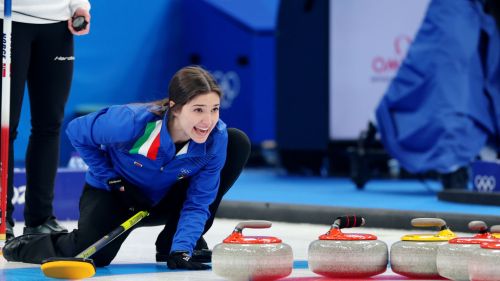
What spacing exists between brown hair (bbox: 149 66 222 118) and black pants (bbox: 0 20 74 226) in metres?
0.81

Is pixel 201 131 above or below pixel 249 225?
above

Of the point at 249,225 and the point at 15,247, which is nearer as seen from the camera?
the point at 249,225

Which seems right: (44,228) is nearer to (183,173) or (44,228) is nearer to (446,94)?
(183,173)

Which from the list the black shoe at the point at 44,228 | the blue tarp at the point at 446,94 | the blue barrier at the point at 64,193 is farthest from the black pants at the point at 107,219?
the blue tarp at the point at 446,94

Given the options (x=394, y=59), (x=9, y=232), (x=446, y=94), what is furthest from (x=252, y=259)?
(x=394, y=59)

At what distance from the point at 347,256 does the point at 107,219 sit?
939 millimetres

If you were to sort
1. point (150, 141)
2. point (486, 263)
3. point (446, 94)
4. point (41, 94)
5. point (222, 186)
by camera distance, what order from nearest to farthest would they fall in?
1. point (486, 263)
2. point (150, 141)
3. point (222, 186)
4. point (41, 94)
5. point (446, 94)

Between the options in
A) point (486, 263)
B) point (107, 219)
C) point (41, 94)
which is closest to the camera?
point (486, 263)

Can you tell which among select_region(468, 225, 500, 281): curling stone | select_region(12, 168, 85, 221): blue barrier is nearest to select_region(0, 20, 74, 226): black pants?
select_region(12, 168, 85, 221): blue barrier

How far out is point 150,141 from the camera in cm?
346

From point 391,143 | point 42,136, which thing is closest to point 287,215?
point 391,143

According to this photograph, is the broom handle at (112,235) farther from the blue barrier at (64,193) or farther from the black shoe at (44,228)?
the blue barrier at (64,193)

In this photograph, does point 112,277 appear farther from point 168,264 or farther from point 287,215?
point 287,215

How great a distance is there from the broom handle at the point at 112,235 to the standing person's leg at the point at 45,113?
603mm
